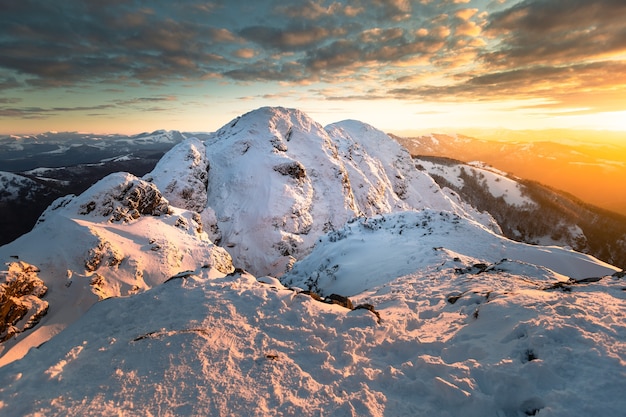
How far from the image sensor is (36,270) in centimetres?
2266

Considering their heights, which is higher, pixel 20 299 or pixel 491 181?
pixel 20 299

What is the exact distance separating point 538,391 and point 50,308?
29.4m

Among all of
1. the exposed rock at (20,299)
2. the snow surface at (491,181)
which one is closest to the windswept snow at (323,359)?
the exposed rock at (20,299)

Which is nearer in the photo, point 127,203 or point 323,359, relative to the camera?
point 323,359

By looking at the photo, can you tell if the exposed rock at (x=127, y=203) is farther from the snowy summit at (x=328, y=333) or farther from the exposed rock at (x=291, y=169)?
the exposed rock at (x=291, y=169)

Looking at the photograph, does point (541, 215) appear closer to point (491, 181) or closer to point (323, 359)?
point (491, 181)

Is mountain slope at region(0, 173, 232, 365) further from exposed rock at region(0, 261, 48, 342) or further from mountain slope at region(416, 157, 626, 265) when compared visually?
mountain slope at region(416, 157, 626, 265)

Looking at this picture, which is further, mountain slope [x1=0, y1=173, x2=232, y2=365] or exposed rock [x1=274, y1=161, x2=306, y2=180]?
exposed rock [x1=274, y1=161, x2=306, y2=180]

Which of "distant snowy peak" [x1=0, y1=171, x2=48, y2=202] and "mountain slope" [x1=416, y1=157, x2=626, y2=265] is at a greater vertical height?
"distant snowy peak" [x1=0, y1=171, x2=48, y2=202]

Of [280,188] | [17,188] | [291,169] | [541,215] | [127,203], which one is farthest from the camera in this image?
[541,215]

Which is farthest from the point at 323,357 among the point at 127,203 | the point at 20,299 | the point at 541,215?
the point at 541,215

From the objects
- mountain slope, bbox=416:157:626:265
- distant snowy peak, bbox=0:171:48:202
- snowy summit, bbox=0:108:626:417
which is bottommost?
mountain slope, bbox=416:157:626:265

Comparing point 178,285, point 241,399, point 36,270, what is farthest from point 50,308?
point 241,399

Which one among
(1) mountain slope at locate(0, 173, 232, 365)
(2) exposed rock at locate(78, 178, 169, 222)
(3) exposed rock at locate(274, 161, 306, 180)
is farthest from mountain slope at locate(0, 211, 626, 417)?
(3) exposed rock at locate(274, 161, 306, 180)
